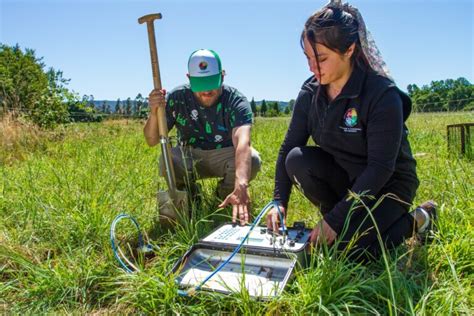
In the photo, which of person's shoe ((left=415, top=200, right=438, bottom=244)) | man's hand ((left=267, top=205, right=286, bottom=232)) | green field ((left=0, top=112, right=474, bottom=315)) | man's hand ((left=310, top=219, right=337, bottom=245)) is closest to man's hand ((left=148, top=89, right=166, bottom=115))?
green field ((left=0, top=112, right=474, bottom=315))

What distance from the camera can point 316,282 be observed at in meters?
1.61

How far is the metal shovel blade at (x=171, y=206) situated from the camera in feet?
8.21

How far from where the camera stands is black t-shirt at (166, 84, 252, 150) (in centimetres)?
284

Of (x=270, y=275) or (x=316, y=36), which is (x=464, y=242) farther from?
(x=316, y=36)

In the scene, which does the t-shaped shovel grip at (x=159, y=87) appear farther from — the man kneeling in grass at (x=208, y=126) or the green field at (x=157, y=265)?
the green field at (x=157, y=265)

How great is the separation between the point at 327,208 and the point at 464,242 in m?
0.70

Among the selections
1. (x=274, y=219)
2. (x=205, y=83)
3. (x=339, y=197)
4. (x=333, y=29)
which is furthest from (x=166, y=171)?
(x=333, y=29)

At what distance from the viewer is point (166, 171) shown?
2709mm

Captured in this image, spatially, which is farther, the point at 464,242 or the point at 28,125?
the point at 28,125

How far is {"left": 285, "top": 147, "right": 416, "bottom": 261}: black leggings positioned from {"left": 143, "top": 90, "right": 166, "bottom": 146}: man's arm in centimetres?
87

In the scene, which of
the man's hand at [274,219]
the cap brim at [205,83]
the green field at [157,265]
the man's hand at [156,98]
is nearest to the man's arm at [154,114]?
the man's hand at [156,98]

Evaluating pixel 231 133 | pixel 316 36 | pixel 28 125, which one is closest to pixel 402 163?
pixel 316 36

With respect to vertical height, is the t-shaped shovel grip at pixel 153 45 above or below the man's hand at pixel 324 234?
above

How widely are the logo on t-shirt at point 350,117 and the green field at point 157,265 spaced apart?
63cm
